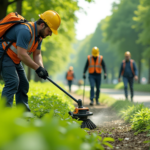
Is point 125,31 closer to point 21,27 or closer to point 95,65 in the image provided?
point 95,65

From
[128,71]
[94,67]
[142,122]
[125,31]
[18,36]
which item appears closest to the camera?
[18,36]

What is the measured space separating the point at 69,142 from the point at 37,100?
4.76 meters

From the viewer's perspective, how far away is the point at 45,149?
0.76 meters

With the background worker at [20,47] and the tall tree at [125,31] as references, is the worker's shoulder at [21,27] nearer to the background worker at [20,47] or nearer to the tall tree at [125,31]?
the background worker at [20,47]

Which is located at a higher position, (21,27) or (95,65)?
(21,27)

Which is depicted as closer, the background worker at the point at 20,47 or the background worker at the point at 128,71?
the background worker at the point at 20,47

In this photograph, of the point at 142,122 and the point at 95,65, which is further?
the point at 95,65

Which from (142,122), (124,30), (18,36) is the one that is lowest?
(142,122)

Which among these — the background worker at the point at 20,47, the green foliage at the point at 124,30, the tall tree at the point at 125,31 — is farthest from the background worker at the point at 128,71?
the green foliage at the point at 124,30

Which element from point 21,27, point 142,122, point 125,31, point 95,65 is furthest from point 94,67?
point 125,31

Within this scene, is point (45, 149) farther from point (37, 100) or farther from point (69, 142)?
point (37, 100)

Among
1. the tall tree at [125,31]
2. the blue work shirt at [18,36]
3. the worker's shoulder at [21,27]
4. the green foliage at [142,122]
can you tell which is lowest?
the green foliage at [142,122]

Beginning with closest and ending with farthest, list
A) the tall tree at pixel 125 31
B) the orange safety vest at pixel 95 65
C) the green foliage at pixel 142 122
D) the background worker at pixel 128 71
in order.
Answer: the green foliage at pixel 142 122 < the orange safety vest at pixel 95 65 < the background worker at pixel 128 71 < the tall tree at pixel 125 31

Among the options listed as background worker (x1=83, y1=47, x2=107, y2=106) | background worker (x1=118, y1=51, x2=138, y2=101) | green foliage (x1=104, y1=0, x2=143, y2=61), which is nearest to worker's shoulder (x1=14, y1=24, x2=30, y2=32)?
background worker (x1=83, y1=47, x2=107, y2=106)
